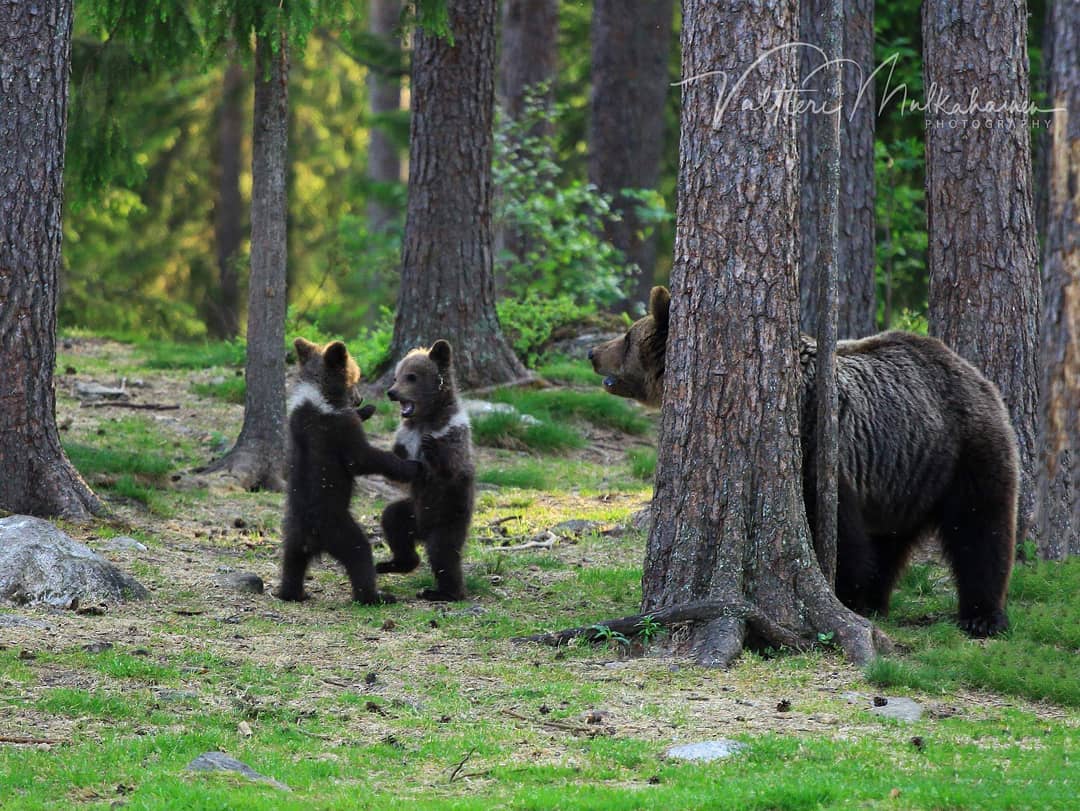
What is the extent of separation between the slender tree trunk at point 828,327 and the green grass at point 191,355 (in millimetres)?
10525

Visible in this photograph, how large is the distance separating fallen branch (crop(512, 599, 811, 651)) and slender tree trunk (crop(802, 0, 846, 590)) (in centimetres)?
63

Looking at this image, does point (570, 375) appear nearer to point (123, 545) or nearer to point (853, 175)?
point (853, 175)

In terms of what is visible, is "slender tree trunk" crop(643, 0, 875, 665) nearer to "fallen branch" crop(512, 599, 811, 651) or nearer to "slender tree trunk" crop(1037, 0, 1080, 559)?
"fallen branch" crop(512, 599, 811, 651)

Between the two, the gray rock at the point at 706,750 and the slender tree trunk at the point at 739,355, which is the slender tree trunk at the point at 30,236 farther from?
the gray rock at the point at 706,750

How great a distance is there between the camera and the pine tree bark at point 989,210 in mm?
9867

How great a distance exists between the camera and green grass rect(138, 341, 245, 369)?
1684 centimetres

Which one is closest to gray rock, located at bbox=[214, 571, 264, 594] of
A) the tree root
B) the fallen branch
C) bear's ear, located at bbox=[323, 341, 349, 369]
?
bear's ear, located at bbox=[323, 341, 349, 369]

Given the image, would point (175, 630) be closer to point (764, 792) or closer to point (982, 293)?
point (764, 792)

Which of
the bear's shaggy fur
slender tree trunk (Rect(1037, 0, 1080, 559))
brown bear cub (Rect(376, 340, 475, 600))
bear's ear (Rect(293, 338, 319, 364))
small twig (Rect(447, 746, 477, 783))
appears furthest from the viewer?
bear's ear (Rect(293, 338, 319, 364))

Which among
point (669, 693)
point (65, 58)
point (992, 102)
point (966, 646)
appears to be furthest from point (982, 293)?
point (65, 58)

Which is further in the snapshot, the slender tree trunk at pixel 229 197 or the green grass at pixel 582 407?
the slender tree trunk at pixel 229 197

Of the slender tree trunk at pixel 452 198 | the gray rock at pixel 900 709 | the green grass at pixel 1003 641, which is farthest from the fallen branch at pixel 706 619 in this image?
the slender tree trunk at pixel 452 198

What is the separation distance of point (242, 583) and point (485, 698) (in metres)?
2.87

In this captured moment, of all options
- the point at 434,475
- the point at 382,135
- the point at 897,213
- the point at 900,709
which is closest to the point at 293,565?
the point at 434,475
